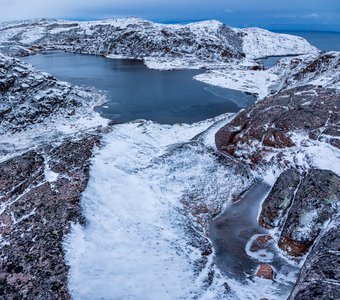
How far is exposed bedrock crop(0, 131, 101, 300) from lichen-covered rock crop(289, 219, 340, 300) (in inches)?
313

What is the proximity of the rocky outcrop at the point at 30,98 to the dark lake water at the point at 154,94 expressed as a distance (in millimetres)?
3821

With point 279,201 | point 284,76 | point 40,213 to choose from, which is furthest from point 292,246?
point 284,76

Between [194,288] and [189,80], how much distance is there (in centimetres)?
4594

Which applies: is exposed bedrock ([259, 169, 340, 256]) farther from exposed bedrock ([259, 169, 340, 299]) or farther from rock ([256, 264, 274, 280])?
rock ([256, 264, 274, 280])

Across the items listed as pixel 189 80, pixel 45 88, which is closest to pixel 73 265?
pixel 45 88

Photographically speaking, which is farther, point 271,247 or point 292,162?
point 292,162

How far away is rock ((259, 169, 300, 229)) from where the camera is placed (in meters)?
15.7

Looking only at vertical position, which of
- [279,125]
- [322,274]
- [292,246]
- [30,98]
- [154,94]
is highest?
[279,125]

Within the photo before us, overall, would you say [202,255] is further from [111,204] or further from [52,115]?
[52,115]

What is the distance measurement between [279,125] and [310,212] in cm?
917

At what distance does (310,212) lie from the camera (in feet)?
47.1

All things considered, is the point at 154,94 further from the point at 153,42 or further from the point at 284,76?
the point at 153,42

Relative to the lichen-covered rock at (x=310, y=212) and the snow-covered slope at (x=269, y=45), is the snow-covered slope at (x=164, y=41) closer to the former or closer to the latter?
the snow-covered slope at (x=269, y=45)

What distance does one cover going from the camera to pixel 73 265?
12414 mm
